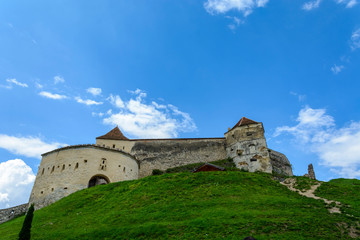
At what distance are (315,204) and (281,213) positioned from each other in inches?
140

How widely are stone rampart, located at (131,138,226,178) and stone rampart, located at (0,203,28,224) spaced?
1668cm

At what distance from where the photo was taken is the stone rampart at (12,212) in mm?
30303

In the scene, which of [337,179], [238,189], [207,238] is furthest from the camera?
[337,179]

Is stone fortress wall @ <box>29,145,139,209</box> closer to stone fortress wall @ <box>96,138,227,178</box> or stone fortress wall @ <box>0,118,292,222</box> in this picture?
stone fortress wall @ <box>0,118,292,222</box>

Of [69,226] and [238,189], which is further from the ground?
[238,189]

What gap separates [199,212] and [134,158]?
829 inches

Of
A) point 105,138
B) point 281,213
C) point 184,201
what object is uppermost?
point 105,138

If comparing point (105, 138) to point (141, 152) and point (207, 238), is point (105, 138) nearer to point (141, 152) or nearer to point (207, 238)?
point (141, 152)

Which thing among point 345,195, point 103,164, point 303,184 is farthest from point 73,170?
point 345,195

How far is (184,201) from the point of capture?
664 inches

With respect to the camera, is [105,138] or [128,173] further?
[105,138]

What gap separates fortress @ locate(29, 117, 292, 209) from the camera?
93.0 feet

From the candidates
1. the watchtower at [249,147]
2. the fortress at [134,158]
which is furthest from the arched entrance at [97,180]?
the watchtower at [249,147]

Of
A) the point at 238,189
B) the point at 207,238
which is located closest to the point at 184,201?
the point at 238,189
